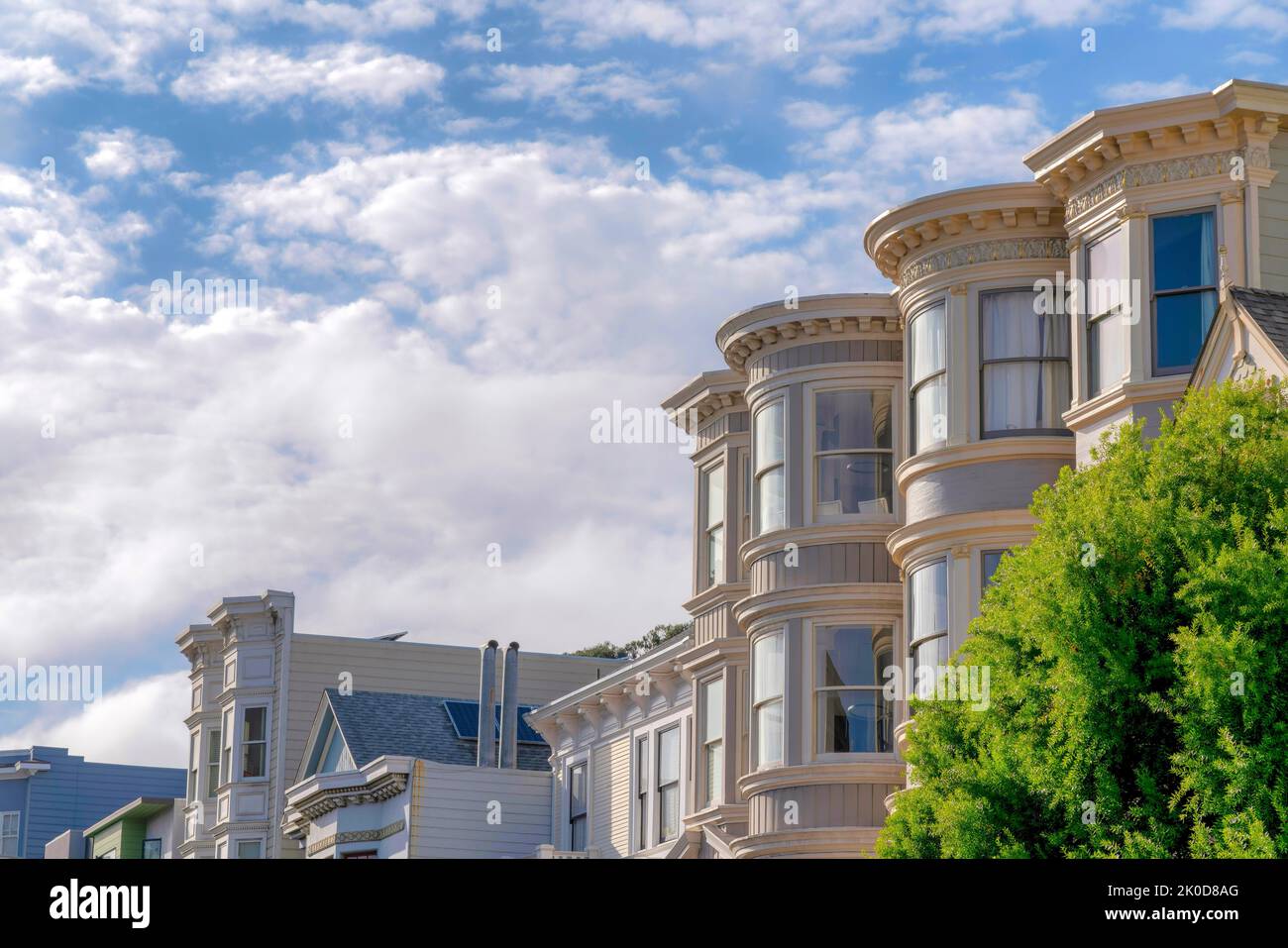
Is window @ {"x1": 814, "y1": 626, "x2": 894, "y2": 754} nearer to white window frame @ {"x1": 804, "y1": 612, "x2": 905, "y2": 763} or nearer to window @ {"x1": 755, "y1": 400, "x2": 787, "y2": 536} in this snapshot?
white window frame @ {"x1": 804, "y1": 612, "x2": 905, "y2": 763}

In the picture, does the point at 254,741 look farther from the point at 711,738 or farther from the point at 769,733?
the point at 769,733

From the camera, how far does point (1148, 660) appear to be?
17.2m

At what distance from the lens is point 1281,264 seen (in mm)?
22625

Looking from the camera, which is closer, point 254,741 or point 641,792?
point 641,792

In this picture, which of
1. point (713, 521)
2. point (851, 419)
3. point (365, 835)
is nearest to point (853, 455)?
point (851, 419)

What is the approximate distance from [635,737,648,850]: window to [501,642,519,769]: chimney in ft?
26.7

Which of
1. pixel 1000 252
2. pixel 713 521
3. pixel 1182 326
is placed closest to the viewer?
pixel 1182 326

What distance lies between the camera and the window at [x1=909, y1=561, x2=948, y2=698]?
24906 mm

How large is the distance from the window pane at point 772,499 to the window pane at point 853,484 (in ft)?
2.15

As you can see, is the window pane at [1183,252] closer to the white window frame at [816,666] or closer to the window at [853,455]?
the window at [853,455]

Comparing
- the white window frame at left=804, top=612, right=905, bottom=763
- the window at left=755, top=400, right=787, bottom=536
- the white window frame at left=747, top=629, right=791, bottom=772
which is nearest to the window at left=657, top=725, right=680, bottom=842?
the white window frame at left=747, top=629, right=791, bottom=772

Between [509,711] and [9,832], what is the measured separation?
42.0 meters

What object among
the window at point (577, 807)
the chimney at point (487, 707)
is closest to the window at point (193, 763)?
the chimney at point (487, 707)
